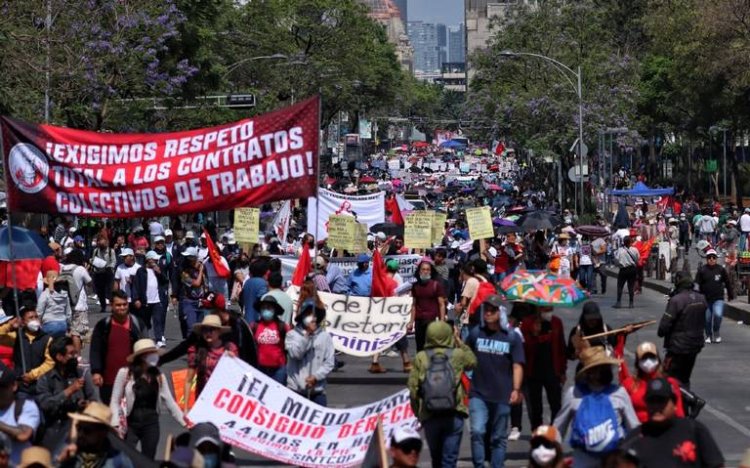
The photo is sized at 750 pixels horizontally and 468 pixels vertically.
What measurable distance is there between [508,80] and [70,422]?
60354 mm

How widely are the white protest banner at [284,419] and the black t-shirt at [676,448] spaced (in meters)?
3.20

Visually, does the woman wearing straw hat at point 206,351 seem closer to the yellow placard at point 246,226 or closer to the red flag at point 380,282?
the red flag at point 380,282

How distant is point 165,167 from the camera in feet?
42.7

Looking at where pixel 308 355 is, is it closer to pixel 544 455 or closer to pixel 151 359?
pixel 151 359

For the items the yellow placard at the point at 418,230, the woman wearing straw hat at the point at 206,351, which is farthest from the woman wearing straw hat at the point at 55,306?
the yellow placard at the point at 418,230

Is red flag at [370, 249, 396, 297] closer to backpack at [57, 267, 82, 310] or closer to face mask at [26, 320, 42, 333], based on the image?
backpack at [57, 267, 82, 310]

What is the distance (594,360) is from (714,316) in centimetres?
1341

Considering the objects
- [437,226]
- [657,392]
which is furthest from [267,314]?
[437,226]

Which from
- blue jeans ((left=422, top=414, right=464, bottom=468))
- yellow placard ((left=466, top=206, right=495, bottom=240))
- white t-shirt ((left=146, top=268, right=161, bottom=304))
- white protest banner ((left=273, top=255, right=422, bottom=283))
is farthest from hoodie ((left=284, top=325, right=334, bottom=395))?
yellow placard ((left=466, top=206, right=495, bottom=240))

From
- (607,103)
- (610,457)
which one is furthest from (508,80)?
(610,457)

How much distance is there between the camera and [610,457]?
886 centimetres

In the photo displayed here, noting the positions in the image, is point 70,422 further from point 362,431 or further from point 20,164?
point 20,164

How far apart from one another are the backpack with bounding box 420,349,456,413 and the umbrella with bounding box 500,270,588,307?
2340mm

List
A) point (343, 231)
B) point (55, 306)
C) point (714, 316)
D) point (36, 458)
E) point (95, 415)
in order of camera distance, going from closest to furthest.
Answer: point (36, 458) < point (95, 415) < point (55, 306) < point (714, 316) < point (343, 231)
